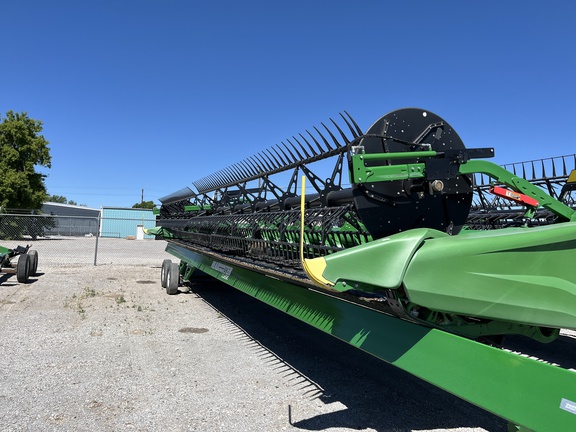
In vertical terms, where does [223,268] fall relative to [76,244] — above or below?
above

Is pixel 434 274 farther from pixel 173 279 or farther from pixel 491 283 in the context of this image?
pixel 173 279

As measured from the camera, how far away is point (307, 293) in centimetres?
342

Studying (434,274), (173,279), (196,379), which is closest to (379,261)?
(434,274)

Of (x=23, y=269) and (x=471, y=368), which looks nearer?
(x=471, y=368)

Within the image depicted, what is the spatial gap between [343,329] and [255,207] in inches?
146

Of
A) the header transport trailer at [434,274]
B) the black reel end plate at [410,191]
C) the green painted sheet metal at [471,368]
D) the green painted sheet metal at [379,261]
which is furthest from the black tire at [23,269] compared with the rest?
the green painted sheet metal at [379,261]

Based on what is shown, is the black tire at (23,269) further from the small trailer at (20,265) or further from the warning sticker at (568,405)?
the warning sticker at (568,405)

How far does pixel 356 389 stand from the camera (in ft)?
13.2

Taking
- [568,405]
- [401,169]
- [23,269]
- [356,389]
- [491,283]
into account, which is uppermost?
[401,169]

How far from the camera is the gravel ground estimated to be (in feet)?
10.9

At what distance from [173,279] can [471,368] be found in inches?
326

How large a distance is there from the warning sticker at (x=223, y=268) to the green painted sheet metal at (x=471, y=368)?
2856 mm

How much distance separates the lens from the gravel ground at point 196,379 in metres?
3.33

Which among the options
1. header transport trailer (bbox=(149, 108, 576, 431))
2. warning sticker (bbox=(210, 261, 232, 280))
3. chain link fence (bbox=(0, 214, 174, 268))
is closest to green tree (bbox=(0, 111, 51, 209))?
chain link fence (bbox=(0, 214, 174, 268))
